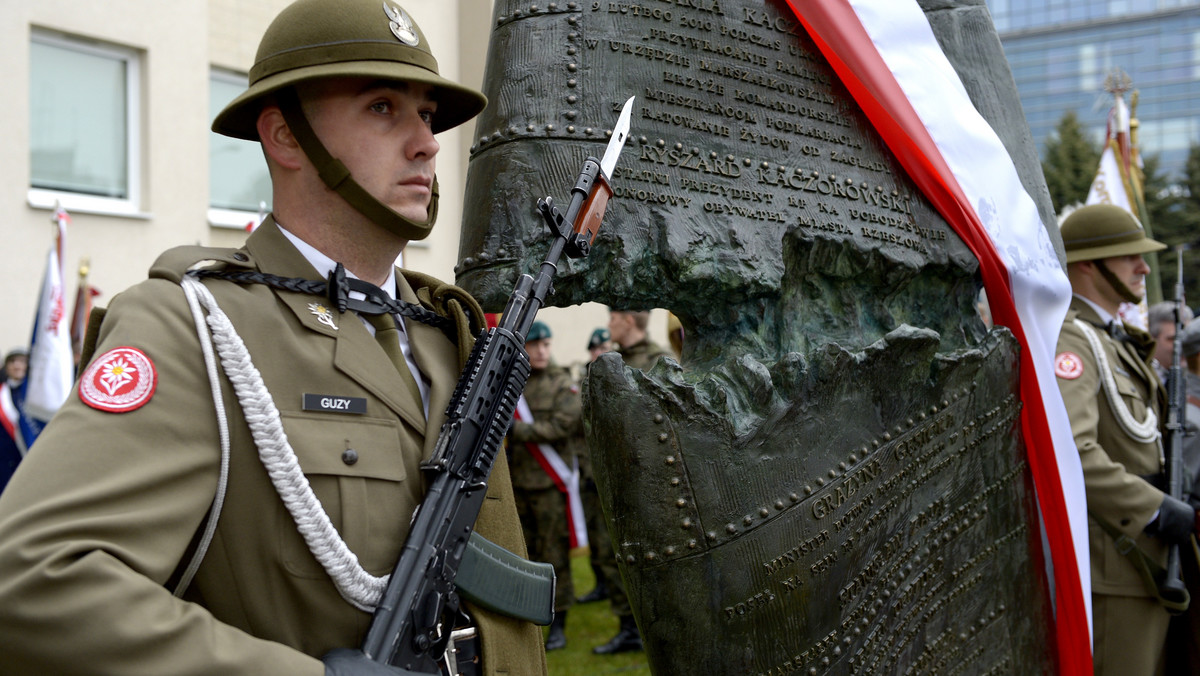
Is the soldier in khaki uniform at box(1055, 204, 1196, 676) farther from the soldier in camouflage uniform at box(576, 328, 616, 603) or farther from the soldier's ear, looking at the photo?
the soldier in camouflage uniform at box(576, 328, 616, 603)

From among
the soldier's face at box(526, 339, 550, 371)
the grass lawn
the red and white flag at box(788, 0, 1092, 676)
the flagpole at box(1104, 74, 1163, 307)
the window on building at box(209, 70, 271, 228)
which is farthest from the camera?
the window on building at box(209, 70, 271, 228)

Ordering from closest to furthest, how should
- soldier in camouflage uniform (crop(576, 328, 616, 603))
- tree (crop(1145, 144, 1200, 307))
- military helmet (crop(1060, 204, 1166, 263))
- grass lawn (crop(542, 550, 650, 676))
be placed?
military helmet (crop(1060, 204, 1166, 263)) → grass lawn (crop(542, 550, 650, 676)) → soldier in camouflage uniform (crop(576, 328, 616, 603)) → tree (crop(1145, 144, 1200, 307))

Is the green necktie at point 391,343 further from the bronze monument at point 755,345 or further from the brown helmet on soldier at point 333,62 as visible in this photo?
the bronze monument at point 755,345

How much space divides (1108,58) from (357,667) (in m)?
77.1

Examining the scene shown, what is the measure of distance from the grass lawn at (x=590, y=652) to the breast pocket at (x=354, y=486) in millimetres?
4168

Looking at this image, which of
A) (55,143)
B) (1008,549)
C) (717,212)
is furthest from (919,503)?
(55,143)

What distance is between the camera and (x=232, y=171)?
10992 mm

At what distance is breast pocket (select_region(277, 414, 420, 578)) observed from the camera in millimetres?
1615

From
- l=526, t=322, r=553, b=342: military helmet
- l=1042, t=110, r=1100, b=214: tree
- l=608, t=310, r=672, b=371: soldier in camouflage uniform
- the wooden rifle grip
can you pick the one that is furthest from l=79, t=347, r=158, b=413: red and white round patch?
l=1042, t=110, r=1100, b=214: tree

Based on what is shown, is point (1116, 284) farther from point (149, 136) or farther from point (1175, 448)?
point (149, 136)

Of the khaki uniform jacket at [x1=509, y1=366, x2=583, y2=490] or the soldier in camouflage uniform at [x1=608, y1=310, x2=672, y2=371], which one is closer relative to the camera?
the soldier in camouflage uniform at [x1=608, y1=310, x2=672, y2=371]

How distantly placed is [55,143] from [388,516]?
31.4 feet

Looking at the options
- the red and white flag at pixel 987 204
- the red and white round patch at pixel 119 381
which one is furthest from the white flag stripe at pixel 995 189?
the red and white round patch at pixel 119 381

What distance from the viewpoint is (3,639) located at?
1.33 meters
